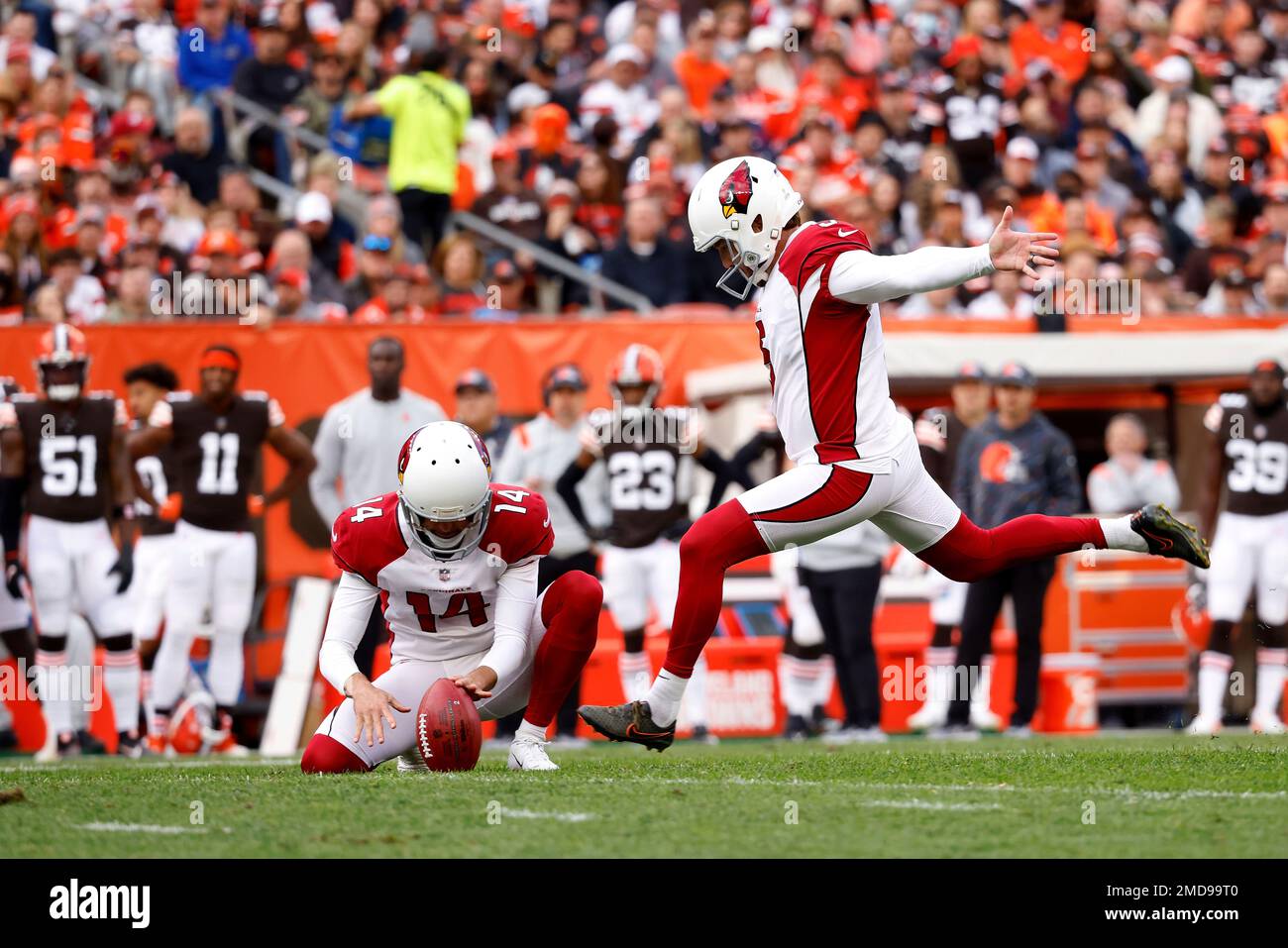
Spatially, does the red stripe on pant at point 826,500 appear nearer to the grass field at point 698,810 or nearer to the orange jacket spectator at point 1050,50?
the grass field at point 698,810

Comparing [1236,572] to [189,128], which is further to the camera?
[189,128]

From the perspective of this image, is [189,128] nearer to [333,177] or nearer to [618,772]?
[333,177]

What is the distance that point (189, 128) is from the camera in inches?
532

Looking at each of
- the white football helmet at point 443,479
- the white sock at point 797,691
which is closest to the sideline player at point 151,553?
the white sock at point 797,691

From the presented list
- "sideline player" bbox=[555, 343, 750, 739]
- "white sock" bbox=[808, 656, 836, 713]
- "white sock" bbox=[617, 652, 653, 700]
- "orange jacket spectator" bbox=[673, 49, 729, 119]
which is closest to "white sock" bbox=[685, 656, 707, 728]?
"sideline player" bbox=[555, 343, 750, 739]

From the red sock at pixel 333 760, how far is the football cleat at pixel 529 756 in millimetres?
462

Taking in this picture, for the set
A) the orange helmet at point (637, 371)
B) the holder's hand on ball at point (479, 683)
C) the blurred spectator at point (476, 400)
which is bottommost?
the holder's hand on ball at point (479, 683)

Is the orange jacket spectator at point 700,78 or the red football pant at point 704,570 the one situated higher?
the orange jacket spectator at point 700,78

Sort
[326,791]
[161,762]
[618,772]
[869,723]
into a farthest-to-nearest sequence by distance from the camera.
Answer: [869,723], [161,762], [618,772], [326,791]

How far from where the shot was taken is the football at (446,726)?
5.80 metres

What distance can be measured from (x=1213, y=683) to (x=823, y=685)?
1.97 m

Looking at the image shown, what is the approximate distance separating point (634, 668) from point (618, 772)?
397cm

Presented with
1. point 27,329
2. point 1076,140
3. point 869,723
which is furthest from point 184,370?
point 1076,140

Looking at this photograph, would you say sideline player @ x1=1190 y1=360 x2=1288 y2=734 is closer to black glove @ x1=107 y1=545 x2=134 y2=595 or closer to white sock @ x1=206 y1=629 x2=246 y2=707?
white sock @ x1=206 y1=629 x2=246 y2=707
